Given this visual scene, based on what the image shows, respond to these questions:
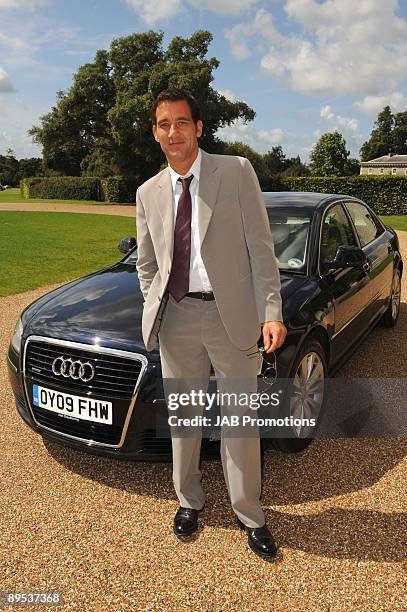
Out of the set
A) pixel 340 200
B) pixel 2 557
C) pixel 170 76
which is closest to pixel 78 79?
pixel 170 76

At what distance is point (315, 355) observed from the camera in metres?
3.51

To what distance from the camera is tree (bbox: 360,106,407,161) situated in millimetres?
109938

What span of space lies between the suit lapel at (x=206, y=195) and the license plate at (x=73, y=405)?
113cm

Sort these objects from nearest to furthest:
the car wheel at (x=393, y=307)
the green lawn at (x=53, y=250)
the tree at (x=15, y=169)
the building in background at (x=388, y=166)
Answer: the car wheel at (x=393, y=307) → the green lawn at (x=53, y=250) → the building in background at (x=388, y=166) → the tree at (x=15, y=169)

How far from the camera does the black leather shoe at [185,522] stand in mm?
2648

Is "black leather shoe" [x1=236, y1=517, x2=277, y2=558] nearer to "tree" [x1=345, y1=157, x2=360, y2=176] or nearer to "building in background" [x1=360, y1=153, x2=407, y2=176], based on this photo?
"tree" [x1=345, y1=157, x2=360, y2=176]

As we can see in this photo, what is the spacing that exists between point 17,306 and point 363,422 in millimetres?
5352

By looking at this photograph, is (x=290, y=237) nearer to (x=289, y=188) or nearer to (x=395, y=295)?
(x=395, y=295)

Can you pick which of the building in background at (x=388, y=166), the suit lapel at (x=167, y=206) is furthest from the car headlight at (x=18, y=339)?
the building in background at (x=388, y=166)

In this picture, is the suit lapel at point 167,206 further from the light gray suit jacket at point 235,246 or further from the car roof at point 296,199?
the car roof at point 296,199

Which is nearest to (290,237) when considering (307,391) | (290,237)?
(290,237)

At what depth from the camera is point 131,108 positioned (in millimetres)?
33906

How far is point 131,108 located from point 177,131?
112ft

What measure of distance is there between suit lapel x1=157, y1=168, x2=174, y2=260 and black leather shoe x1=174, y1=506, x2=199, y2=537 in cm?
132
